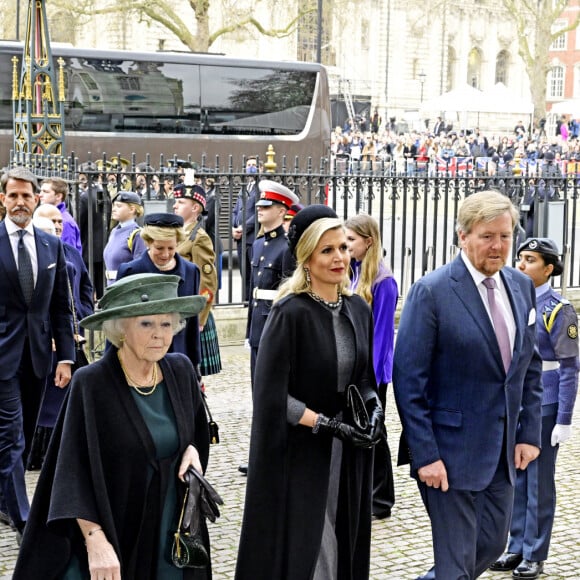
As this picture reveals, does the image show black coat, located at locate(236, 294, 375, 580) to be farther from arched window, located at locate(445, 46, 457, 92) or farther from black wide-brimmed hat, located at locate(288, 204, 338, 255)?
arched window, located at locate(445, 46, 457, 92)

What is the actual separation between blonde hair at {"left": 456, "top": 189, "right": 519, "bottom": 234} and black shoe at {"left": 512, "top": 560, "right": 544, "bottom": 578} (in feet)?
6.42

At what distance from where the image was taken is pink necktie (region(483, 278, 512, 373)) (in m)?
4.16

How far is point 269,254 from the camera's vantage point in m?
6.86

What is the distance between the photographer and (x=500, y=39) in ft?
263

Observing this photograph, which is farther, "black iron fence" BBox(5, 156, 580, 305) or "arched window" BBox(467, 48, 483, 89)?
"arched window" BBox(467, 48, 483, 89)

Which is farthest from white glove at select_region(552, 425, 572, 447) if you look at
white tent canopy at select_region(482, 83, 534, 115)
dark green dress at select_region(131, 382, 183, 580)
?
white tent canopy at select_region(482, 83, 534, 115)

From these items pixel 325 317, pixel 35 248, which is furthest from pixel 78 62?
pixel 325 317

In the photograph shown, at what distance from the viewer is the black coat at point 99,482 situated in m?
3.38

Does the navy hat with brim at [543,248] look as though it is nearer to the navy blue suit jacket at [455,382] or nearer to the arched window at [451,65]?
the navy blue suit jacket at [455,382]

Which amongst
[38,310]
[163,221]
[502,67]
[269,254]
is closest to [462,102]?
[269,254]

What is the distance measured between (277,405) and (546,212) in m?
8.69

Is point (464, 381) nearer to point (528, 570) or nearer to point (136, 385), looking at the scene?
point (136, 385)

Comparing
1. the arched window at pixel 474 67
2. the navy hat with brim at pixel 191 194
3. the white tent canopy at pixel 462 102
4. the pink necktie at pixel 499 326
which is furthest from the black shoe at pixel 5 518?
the arched window at pixel 474 67

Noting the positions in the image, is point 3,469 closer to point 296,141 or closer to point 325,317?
point 325,317
